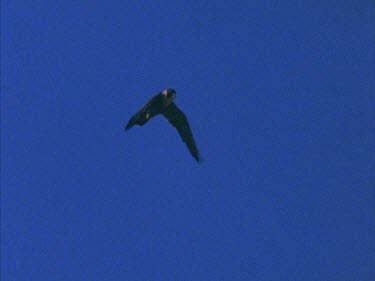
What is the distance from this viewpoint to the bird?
1269 centimetres

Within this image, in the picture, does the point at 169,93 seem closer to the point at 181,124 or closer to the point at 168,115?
the point at 168,115

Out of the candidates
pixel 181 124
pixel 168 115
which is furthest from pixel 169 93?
pixel 181 124

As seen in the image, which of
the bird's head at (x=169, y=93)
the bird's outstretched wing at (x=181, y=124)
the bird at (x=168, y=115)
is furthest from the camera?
the bird's outstretched wing at (x=181, y=124)

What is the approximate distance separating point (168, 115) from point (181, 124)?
1.52ft

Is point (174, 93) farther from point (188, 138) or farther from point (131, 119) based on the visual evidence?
point (188, 138)

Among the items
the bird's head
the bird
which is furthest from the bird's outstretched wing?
the bird's head

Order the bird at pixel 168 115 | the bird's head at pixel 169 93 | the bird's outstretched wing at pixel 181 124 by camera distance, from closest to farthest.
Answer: the bird at pixel 168 115 < the bird's head at pixel 169 93 < the bird's outstretched wing at pixel 181 124

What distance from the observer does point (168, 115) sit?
48.0ft

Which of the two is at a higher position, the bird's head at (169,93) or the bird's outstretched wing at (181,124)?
the bird's outstretched wing at (181,124)

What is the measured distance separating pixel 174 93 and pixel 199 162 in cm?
224

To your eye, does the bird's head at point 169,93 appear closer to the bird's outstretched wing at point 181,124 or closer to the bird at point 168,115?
the bird at point 168,115

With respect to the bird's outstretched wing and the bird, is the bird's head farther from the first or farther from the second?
the bird's outstretched wing

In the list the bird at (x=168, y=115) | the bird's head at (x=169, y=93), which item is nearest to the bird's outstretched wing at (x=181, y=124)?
the bird at (x=168, y=115)

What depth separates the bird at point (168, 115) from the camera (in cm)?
1269
